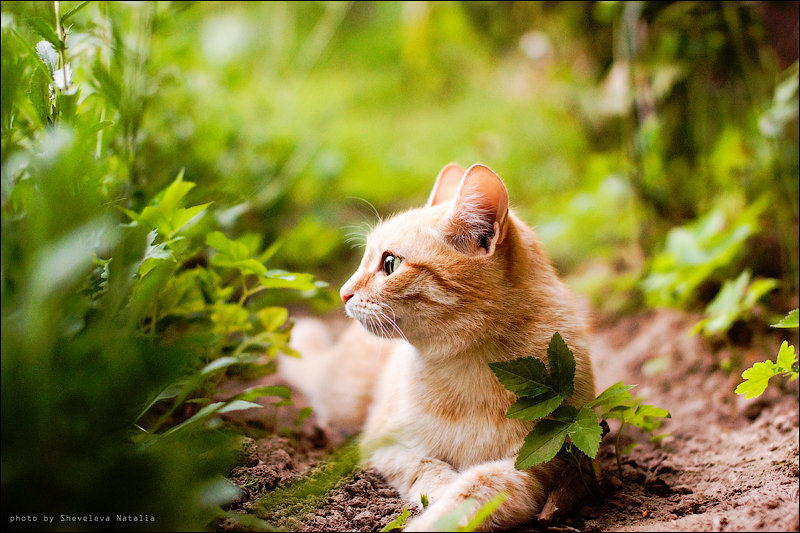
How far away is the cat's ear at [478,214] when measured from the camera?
4.77 ft

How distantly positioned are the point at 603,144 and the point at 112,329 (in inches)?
123

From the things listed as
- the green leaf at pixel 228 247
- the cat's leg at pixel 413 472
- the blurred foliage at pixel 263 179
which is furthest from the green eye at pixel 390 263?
the cat's leg at pixel 413 472

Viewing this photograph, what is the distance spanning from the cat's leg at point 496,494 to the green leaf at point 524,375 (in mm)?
191

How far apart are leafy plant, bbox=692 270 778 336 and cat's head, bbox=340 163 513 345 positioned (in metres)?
0.91

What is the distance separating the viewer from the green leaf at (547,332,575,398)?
4.08 feet

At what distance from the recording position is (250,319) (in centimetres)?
171

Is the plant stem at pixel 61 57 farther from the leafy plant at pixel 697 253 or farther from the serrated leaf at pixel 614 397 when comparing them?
the leafy plant at pixel 697 253

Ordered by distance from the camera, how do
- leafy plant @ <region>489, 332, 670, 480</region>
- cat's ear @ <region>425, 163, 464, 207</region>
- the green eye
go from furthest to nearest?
1. cat's ear @ <region>425, 163, 464, 207</region>
2. the green eye
3. leafy plant @ <region>489, 332, 670, 480</region>

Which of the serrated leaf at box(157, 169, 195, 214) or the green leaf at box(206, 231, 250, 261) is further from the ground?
the serrated leaf at box(157, 169, 195, 214)

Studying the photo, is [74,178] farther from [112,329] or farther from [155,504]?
[155,504]

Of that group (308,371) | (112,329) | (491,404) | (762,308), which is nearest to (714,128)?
(762,308)

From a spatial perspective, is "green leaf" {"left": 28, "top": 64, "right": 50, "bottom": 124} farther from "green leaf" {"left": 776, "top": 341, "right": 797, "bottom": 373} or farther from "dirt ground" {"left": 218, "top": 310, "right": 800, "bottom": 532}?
"green leaf" {"left": 776, "top": 341, "right": 797, "bottom": 373}

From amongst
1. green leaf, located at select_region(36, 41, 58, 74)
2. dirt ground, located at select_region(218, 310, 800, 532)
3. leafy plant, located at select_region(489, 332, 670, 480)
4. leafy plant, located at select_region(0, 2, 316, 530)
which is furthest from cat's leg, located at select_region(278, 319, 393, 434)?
green leaf, located at select_region(36, 41, 58, 74)

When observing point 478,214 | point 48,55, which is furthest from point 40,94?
point 478,214
